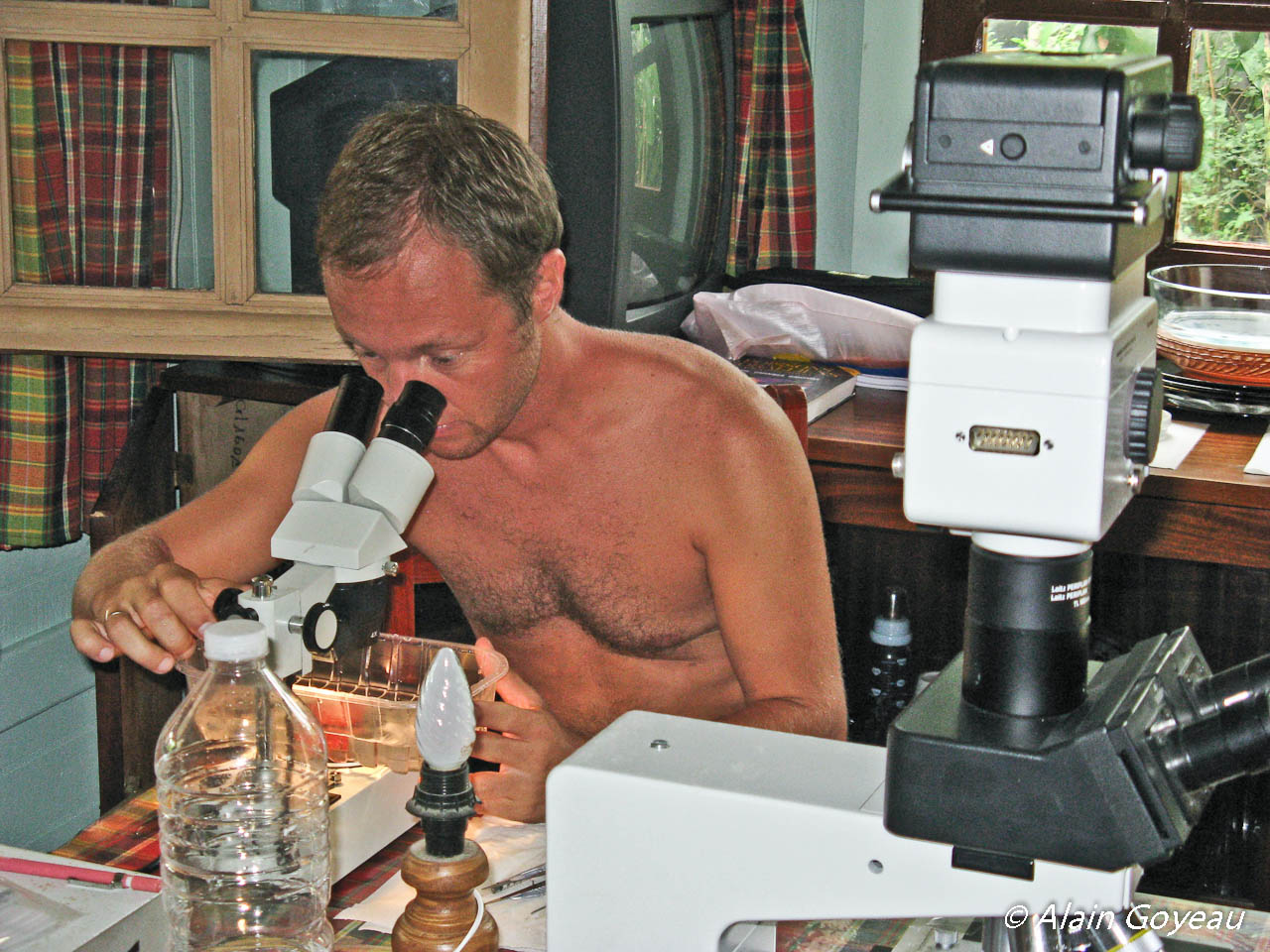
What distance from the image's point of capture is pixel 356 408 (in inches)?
42.3

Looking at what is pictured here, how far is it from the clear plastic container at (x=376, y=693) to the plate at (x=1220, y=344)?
4.86ft

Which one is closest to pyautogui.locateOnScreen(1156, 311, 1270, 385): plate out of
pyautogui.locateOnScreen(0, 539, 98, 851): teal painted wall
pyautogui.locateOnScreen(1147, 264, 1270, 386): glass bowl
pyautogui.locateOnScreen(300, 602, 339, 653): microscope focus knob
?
pyautogui.locateOnScreen(1147, 264, 1270, 386): glass bowl

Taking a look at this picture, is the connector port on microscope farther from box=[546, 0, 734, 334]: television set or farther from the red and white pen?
box=[546, 0, 734, 334]: television set

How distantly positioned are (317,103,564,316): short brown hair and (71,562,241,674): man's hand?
0.35 m

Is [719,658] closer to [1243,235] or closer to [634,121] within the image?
[634,121]

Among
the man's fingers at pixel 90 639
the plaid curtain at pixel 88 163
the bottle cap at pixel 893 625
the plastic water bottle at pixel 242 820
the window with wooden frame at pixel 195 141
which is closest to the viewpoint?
the plastic water bottle at pixel 242 820

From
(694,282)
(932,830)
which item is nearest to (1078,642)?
(932,830)

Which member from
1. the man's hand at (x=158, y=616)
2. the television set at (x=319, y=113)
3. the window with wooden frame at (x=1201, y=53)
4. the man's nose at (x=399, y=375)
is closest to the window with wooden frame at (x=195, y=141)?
the television set at (x=319, y=113)

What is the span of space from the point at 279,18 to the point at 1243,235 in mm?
2561

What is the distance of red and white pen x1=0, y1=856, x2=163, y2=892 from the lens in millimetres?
1060

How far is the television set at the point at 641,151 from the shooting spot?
2090 mm

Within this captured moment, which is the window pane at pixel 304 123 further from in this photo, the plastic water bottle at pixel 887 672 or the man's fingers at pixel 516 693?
the plastic water bottle at pixel 887 672

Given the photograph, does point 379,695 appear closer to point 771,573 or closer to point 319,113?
point 771,573

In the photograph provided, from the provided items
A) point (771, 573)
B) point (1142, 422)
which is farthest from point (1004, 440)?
point (771, 573)
